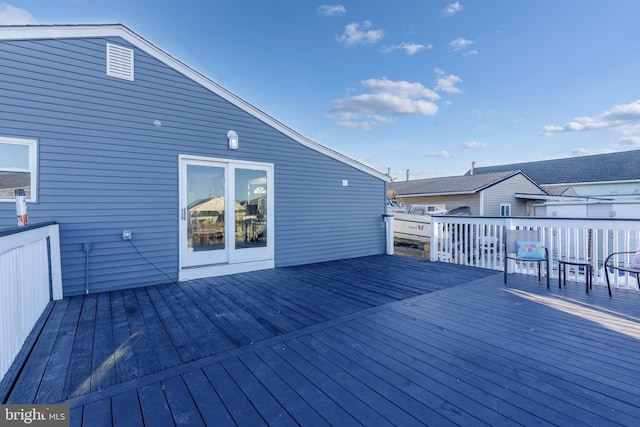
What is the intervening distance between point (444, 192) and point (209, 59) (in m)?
12.9

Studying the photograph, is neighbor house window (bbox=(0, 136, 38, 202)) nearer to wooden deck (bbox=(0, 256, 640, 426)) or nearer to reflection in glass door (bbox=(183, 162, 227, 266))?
wooden deck (bbox=(0, 256, 640, 426))

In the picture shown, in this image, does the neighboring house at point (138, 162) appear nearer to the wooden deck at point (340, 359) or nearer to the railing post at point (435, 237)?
the wooden deck at point (340, 359)

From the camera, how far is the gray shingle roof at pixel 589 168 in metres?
18.6

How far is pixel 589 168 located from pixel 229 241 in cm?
2678

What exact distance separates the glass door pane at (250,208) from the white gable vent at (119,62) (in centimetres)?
210

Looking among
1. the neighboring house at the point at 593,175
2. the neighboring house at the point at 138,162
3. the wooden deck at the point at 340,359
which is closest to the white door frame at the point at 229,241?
the neighboring house at the point at 138,162

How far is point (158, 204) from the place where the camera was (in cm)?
434

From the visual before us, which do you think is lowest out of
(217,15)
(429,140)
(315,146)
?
(315,146)

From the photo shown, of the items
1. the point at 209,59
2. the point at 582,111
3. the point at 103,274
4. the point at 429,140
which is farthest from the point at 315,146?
the point at 582,111

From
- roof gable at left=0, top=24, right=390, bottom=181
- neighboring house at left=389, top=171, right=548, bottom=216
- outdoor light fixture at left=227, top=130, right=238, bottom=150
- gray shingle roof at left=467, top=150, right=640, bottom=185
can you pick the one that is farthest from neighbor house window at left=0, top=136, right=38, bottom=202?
gray shingle roof at left=467, top=150, right=640, bottom=185

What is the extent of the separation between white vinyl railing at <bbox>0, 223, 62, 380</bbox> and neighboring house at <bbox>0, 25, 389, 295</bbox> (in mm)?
180

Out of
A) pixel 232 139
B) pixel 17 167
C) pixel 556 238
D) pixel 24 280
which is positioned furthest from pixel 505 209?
pixel 17 167

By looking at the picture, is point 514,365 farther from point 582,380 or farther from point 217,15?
point 217,15

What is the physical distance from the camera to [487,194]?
1422cm
